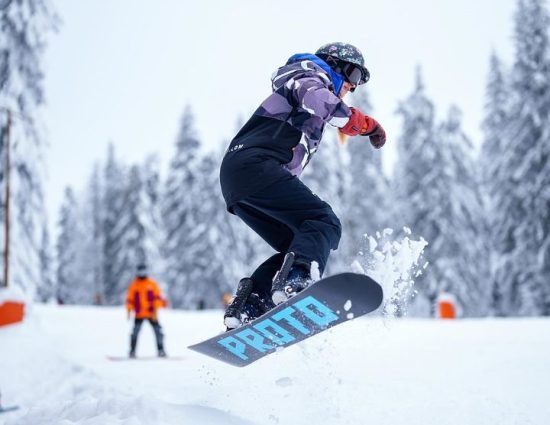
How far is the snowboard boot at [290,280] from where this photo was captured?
3.58 m

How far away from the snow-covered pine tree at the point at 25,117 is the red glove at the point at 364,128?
13.2 metres

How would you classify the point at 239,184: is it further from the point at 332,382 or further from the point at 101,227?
the point at 101,227

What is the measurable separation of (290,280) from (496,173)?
69.7 feet

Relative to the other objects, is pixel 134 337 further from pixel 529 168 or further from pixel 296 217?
pixel 529 168

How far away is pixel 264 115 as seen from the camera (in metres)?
3.93

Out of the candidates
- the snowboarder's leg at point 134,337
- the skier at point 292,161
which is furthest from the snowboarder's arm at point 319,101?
the snowboarder's leg at point 134,337

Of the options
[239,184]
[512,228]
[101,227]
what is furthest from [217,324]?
[101,227]

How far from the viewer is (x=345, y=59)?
4.04m

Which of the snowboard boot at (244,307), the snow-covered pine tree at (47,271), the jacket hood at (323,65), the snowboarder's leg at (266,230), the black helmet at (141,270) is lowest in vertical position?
the snow-covered pine tree at (47,271)

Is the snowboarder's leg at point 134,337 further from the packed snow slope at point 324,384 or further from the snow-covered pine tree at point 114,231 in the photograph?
the snow-covered pine tree at point 114,231

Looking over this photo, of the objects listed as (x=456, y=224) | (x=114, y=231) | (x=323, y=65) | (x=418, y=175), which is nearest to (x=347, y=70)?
(x=323, y=65)

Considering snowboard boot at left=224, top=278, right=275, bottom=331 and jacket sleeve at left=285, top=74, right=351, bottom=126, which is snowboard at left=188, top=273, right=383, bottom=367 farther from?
jacket sleeve at left=285, top=74, right=351, bottom=126

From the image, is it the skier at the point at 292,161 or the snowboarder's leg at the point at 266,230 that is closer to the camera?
the skier at the point at 292,161

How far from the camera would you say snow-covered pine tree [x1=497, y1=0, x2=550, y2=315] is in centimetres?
1959
